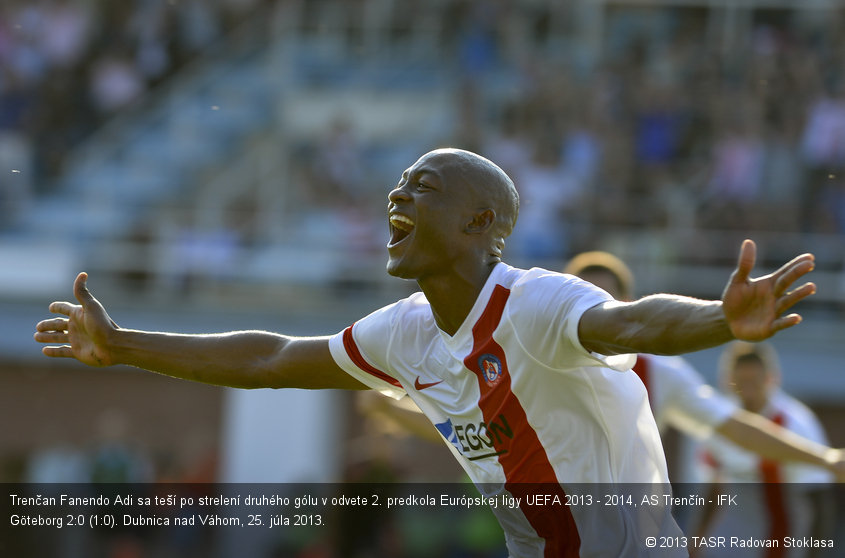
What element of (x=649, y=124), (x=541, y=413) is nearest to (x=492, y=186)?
(x=541, y=413)

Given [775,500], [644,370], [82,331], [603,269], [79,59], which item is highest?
[79,59]

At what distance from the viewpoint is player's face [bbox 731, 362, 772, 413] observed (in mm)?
8023

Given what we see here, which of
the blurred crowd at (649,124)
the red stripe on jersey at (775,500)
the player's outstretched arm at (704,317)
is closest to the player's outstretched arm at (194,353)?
the player's outstretched arm at (704,317)

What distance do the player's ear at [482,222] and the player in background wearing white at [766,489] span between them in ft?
12.9

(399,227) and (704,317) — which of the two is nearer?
(704,317)

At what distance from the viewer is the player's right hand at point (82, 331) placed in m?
4.98

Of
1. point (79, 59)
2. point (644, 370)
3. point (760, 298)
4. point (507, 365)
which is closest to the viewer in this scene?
point (760, 298)

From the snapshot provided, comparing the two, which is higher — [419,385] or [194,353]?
[194,353]

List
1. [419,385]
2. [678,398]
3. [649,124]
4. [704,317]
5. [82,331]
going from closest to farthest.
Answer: [704,317]
[419,385]
[82,331]
[678,398]
[649,124]

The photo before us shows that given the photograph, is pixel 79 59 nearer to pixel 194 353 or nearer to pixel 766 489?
pixel 766 489

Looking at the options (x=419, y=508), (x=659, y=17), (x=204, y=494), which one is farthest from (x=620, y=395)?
(x=659, y=17)

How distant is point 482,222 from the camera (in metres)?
4.50

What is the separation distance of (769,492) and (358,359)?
404cm

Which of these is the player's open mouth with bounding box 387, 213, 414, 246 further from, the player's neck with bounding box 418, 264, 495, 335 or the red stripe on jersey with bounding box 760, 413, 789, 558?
the red stripe on jersey with bounding box 760, 413, 789, 558
